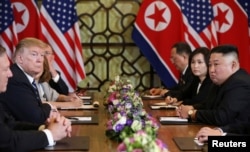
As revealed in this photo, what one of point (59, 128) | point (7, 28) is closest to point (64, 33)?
point (7, 28)

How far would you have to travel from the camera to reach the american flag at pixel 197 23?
255 inches

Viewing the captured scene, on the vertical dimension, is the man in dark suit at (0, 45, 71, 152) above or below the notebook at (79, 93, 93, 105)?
above

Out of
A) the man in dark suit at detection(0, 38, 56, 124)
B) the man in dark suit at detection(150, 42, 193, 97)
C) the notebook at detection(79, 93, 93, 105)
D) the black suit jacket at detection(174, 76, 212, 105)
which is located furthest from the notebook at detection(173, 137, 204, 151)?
the man in dark suit at detection(150, 42, 193, 97)

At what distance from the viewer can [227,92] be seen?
134 inches

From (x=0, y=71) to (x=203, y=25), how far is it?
4.24 metres

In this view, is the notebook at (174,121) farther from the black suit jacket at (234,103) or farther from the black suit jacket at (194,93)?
the black suit jacket at (194,93)

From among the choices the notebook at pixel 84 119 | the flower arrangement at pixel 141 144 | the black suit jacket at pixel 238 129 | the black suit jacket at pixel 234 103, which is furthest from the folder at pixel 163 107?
the flower arrangement at pixel 141 144

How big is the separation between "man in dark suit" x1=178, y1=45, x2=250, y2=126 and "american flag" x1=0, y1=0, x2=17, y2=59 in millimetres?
3203

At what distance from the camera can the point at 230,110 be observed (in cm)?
334

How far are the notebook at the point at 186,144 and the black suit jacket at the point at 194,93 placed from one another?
188 centimetres

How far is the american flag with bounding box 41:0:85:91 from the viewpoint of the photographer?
6387 millimetres

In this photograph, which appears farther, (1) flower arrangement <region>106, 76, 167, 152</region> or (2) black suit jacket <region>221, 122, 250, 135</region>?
(2) black suit jacket <region>221, 122, 250, 135</region>

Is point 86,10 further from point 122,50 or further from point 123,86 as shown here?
point 123,86

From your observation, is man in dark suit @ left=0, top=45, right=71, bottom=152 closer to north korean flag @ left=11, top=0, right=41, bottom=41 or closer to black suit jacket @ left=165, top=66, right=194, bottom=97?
black suit jacket @ left=165, top=66, right=194, bottom=97
